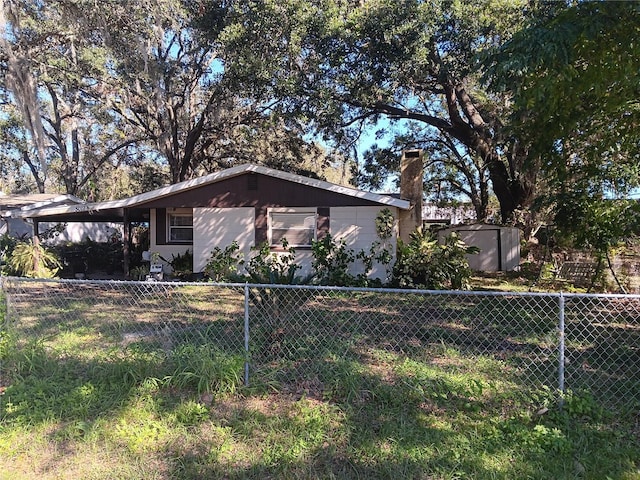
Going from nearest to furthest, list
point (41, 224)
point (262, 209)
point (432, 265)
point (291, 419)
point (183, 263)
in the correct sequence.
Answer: point (291, 419) < point (432, 265) < point (262, 209) < point (183, 263) < point (41, 224)

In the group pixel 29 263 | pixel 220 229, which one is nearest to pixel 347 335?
pixel 220 229

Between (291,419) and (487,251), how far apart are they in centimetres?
1458

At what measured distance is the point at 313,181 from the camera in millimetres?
11812

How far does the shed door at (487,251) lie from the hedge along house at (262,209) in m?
5.99

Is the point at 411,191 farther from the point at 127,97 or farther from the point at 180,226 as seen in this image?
the point at 127,97

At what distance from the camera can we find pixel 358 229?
11.8 metres

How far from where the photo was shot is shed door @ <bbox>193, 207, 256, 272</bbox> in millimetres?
12336

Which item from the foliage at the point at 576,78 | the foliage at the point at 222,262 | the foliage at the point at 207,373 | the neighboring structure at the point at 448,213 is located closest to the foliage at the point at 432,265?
the foliage at the point at 576,78

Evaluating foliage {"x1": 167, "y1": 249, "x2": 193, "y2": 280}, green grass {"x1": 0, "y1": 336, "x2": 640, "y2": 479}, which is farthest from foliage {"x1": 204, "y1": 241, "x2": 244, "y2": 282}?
green grass {"x1": 0, "y1": 336, "x2": 640, "y2": 479}

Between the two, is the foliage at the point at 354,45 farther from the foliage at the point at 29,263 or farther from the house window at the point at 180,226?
the foliage at the point at 29,263

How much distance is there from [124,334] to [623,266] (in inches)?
443

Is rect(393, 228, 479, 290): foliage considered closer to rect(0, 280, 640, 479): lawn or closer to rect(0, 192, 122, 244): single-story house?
rect(0, 280, 640, 479): lawn

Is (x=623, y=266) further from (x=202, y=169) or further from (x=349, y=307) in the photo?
(x=202, y=169)

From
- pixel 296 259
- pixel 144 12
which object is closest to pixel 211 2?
pixel 144 12
